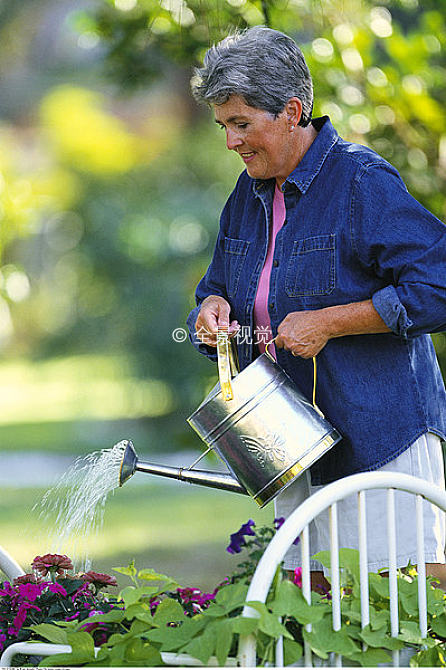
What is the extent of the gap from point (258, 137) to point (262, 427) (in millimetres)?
519

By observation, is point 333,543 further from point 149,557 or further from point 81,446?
point 81,446

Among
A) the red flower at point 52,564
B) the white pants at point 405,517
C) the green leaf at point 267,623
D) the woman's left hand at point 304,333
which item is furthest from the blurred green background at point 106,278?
the green leaf at point 267,623

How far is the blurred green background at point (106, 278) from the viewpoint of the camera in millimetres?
6617

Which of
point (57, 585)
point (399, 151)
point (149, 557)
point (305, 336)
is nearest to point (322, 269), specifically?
point (305, 336)

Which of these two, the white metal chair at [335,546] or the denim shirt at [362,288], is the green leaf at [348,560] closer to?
the white metal chair at [335,546]

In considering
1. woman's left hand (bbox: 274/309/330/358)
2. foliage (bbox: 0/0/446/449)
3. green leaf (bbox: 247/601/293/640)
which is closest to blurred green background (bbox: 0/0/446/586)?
foliage (bbox: 0/0/446/449)

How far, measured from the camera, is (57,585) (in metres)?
1.71

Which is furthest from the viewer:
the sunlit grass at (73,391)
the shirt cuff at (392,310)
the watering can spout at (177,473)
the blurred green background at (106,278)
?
the sunlit grass at (73,391)

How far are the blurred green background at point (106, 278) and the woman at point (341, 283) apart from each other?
141 inches

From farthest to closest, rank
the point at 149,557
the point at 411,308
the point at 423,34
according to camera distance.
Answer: the point at 149,557 → the point at 423,34 → the point at 411,308

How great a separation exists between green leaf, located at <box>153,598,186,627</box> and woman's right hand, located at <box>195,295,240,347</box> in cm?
55

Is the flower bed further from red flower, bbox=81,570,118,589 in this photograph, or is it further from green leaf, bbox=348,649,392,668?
red flower, bbox=81,570,118,589

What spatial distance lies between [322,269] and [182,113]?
7.44 metres

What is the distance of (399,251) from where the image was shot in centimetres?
161
